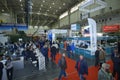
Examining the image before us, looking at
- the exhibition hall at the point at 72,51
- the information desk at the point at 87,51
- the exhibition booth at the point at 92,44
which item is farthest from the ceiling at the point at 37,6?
the information desk at the point at 87,51

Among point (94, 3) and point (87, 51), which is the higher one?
point (94, 3)

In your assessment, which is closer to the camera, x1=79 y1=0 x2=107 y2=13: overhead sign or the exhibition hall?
the exhibition hall

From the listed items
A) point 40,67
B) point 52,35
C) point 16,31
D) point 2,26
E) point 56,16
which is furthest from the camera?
point 56,16

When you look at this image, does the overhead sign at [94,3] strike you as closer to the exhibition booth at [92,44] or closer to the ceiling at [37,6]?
the exhibition booth at [92,44]

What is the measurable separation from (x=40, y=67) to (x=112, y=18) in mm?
14912

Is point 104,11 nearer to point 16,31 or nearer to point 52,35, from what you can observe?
point 52,35

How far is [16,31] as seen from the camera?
85.7 ft

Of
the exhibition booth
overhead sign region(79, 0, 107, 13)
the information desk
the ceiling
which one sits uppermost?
the ceiling

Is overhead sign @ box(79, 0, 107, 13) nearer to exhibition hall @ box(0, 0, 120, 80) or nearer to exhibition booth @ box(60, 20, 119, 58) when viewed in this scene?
exhibition hall @ box(0, 0, 120, 80)

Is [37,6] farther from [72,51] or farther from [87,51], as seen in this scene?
[87,51]

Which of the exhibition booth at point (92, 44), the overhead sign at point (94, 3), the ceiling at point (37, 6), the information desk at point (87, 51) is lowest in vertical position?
the information desk at point (87, 51)

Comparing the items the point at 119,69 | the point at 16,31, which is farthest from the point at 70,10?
the point at 119,69

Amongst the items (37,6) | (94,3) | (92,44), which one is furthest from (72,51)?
(37,6)

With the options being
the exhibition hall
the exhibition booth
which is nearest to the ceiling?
the exhibition hall
